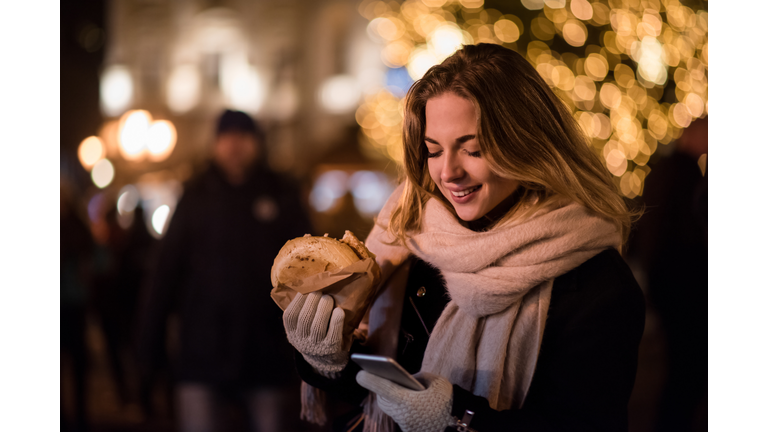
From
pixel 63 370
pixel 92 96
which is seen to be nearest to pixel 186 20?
pixel 92 96

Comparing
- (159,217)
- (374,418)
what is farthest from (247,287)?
(159,217)

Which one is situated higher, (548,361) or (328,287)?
(328,287)

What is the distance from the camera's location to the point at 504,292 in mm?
1091

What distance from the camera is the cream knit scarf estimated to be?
109 centimetres

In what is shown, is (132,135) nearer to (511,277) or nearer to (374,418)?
(374,418)

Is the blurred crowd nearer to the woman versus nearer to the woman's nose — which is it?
the woman

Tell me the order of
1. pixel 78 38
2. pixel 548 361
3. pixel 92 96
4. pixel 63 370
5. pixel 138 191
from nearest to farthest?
pixel 548 361 → pixel 63 370 → pixel 138 191 → pixel 78 38 → pixel 92 96

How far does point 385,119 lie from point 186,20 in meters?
3.64

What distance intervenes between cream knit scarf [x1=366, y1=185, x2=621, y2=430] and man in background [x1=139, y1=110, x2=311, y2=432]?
4.75 ft

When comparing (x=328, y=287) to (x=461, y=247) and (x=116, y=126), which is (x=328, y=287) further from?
(x=116, y=126)

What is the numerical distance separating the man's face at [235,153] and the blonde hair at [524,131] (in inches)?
61.5

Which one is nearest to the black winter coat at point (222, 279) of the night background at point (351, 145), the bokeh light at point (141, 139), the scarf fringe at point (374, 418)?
the night background at point (351, 145)

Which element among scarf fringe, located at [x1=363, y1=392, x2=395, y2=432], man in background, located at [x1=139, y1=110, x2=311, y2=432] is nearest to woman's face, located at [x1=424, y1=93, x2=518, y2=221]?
scarf fringe, located at [x1=363, y1=392, x2=395, y2=432]

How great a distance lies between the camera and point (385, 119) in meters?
3.49
